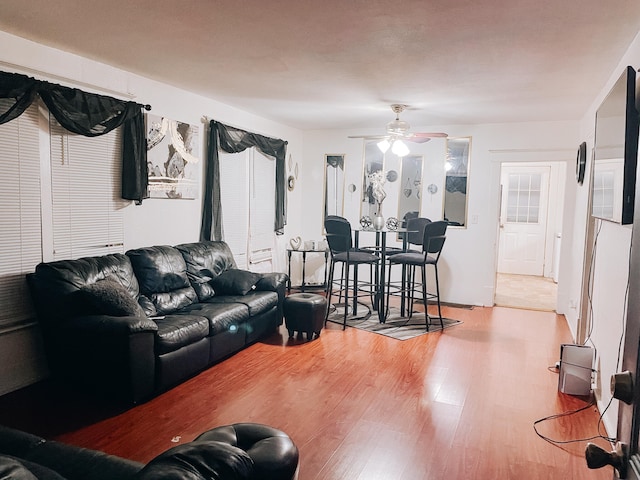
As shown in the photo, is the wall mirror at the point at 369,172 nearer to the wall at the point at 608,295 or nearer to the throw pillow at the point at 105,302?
the wall at the point at 608,295

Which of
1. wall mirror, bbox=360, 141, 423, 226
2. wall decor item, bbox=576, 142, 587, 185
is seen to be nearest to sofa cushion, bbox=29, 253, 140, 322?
wall mirror, bbox=360, 141, 423, 226

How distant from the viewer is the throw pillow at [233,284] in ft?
14.5

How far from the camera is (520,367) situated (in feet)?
12.7

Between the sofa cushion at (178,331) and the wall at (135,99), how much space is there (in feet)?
3.17

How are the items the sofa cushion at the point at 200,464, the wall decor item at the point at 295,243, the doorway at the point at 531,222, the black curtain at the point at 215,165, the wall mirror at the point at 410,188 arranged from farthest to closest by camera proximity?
the doorway at the point at 531,222
the wall decor item at the point at 295,243
the wall mirror at the point at 410,188
the black curtain at the point at 215,165
the sofa cushion at the point at 200,464

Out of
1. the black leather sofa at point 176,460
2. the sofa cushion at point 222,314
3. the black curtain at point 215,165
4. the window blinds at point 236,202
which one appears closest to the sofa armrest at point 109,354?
the sofa cushion at point 222,314

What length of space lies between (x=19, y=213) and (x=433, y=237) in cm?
376

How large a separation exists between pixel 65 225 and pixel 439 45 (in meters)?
3.12

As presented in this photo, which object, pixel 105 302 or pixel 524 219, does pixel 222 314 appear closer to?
pixel 105 302

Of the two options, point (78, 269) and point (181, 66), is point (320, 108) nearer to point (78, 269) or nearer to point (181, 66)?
point (181, 66)

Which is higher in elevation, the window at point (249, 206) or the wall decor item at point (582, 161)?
the wall decor item at point (582, 161)

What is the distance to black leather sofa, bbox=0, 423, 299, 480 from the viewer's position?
3.58 feet

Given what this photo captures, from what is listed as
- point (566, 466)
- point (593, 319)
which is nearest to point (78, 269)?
point (566, 466)

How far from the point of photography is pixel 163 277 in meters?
3.90
